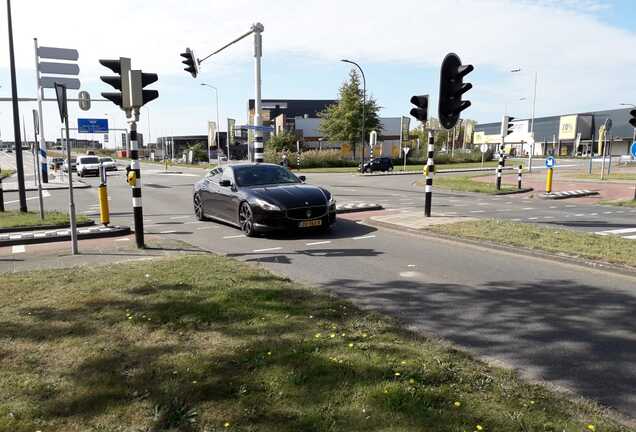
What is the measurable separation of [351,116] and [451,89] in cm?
4346

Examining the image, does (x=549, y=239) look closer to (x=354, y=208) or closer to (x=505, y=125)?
(x=354, y=208)

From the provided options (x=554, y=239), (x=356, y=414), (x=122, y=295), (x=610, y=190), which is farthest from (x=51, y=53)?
(x=610, y=190)

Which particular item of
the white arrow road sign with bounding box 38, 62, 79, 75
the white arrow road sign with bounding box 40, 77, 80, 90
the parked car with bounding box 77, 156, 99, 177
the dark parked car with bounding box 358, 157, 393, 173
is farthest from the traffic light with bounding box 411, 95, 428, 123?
the parked car with bounding box 77, 156, 99, 177

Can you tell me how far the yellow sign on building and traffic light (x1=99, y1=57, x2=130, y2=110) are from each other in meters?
90.1

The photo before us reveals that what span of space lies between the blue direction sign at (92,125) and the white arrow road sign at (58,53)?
1507 cm

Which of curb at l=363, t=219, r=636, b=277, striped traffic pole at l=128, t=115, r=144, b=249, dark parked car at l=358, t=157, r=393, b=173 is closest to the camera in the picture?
curb at l=363, t=219, r=636, b=277

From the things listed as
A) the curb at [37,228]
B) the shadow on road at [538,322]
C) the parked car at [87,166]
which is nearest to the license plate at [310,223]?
the shadow on road at [538,322]

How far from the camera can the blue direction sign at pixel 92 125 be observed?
3471 cm

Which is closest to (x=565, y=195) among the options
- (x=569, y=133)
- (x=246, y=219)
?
(x=246, y=219)

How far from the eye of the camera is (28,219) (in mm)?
11242

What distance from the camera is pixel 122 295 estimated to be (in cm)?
514

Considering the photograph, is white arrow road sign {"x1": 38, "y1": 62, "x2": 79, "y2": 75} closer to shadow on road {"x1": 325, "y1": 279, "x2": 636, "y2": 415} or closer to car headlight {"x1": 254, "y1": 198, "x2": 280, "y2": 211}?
car headlight {"x1": 254, "y1": 198, "x2": 280, "y2": 211}

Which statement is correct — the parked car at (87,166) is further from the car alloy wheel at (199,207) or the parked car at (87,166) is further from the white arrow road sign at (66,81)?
the car alloy wheel at (199,207)

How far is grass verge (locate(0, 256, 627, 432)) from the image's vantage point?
2.79 metres
